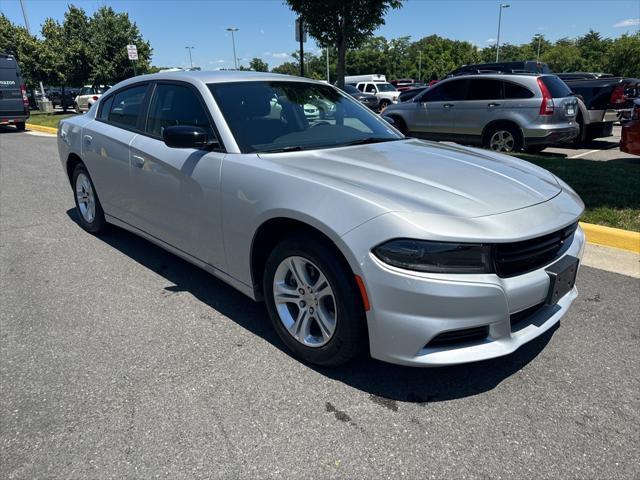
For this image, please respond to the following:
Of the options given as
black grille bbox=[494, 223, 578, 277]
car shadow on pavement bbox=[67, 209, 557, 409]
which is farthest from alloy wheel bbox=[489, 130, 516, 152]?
black grille bbox=[494, 223, 578, 277]

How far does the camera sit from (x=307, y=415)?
235cm

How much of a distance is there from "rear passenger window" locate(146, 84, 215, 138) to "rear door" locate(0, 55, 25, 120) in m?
16.6

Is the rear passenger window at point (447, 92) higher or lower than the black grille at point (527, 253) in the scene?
higher

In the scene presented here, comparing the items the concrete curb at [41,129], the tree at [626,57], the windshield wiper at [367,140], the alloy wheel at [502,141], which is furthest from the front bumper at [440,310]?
the tree at [626,57]

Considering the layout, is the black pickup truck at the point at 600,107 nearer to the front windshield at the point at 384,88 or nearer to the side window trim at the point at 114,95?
the side window trim at the point at 114,95

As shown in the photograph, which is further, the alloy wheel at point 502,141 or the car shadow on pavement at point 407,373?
the alloy wheel at point 502,141

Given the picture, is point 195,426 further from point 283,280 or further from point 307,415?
point 283,280

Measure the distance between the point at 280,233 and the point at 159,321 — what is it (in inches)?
46.0

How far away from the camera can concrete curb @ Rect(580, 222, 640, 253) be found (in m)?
4.42

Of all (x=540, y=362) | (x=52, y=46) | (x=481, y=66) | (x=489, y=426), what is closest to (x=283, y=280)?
(x=489, y=426)

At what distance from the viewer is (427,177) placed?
264 cm

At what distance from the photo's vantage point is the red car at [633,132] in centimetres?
693

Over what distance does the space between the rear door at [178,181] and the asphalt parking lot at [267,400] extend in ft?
1.75

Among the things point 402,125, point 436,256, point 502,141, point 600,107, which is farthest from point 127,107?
point 600,107
